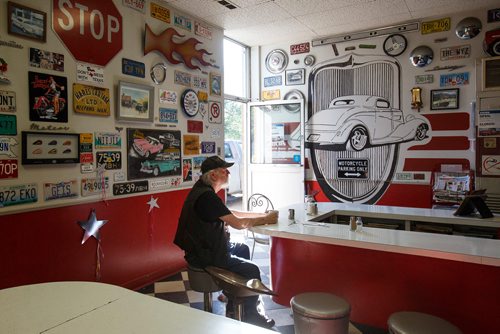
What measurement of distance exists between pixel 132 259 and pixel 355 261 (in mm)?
2204

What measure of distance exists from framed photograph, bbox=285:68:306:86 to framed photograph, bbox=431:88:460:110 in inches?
72.0

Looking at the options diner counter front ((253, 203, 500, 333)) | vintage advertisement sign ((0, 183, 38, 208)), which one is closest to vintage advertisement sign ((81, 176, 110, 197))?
vintage advertisement sign ((0, 183, 38, 208))

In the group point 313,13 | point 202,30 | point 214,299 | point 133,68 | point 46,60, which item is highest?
point 313,13

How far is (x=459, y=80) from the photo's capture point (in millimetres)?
4520

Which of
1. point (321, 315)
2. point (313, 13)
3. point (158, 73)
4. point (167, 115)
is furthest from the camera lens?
point (313, 13)

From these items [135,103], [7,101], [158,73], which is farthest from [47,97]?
[158,73]

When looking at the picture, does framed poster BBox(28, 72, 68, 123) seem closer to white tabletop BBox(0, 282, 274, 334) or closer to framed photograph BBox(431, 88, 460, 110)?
white tabletop BBox(0, 282, 274, 334)

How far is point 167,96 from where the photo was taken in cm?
406

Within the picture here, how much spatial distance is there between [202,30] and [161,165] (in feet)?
5.96

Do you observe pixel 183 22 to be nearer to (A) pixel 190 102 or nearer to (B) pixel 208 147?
(A) pixel 190 102

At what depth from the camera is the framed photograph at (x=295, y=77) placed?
5.61 m

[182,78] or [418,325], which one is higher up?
[182,78]

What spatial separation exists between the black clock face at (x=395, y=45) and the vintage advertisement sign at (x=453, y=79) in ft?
2.06

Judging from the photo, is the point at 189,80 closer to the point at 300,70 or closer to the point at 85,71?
the point at 85,71
